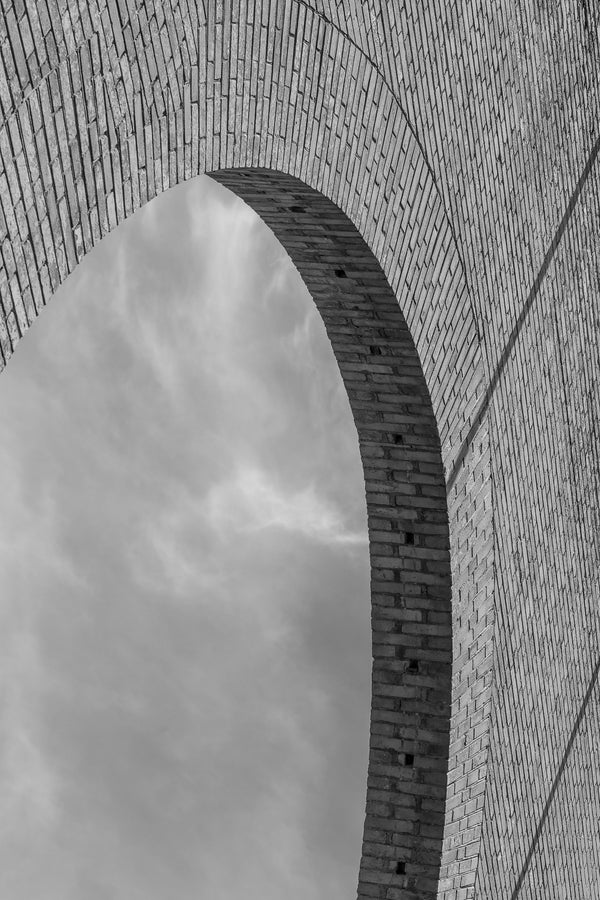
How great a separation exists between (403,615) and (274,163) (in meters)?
2.50

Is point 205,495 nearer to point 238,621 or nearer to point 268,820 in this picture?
point 238,621

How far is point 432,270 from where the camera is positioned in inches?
211

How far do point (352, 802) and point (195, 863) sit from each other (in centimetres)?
144

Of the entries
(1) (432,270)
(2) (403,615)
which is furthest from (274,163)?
(2) (403,615)

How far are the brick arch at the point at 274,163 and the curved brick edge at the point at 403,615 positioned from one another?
0.16 ft

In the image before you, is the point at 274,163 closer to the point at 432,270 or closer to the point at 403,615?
the point at 432,270

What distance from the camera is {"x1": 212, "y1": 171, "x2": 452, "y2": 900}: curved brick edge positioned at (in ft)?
18.2

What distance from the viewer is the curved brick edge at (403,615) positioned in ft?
18.2

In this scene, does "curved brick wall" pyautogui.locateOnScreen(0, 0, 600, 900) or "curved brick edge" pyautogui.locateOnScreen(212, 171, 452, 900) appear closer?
"curved brick wall" pyautogui.locateOnScreen(0, 0, 600, 900)

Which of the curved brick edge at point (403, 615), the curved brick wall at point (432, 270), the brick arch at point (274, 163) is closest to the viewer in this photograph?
the brick arch at point (274, 163)

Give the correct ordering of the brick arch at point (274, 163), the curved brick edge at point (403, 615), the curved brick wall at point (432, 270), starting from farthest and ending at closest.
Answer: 1. the curved brick edge at point (403, 615)
2. the curved brick wall at point (432, 270)
3. the brick arch at point (274, 163)

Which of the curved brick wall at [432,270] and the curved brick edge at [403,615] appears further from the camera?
the curved brick edge at [403,615]

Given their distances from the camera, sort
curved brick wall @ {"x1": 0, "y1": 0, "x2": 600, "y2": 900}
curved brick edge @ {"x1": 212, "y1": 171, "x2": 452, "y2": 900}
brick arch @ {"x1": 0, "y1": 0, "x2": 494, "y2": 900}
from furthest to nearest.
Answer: curved brick edge @ {"x1": 212, "y1": 171, "x2": 452, "y2": 900} → curved brick wall @ {"x1": 0, "y1": 0, "x2": 600, "y2": 900} → brick arch @ {"x1": 0, "y1": 0, "x2": 494, "y2": 900}

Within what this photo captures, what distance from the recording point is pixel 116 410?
33.3 ft
